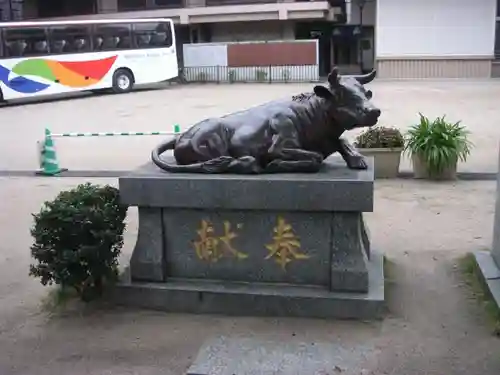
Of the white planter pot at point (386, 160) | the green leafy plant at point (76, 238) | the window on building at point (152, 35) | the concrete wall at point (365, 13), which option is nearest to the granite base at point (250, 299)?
the green leafy plant at point (76, 238)

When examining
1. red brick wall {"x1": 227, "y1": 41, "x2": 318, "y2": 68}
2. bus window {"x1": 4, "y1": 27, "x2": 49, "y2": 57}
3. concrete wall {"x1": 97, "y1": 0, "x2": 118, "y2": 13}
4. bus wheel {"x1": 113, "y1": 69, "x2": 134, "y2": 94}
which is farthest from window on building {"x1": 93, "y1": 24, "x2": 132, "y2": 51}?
concrete wall {"x1": 97, "y1": 0, "x2": 118, "y2": 13}

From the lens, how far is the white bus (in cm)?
1905

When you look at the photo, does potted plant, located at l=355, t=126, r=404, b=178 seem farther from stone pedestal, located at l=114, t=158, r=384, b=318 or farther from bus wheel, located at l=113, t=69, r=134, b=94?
bus wheel, located at l=113, t=69, r=134, b=94

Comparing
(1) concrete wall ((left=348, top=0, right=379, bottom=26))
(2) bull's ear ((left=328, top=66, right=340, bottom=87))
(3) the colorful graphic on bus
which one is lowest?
(3) the colorful graphic on bus

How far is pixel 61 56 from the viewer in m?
19.9

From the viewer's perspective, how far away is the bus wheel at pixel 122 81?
22375 millimetres

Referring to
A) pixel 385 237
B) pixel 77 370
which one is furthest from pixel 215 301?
pixel 385 237

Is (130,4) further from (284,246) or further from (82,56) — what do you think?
(284,246)

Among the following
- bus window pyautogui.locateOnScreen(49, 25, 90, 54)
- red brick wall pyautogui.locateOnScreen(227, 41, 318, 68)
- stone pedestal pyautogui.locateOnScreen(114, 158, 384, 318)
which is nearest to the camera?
stone pedestal pyautogui.locateOnScreen(114, 158, 384, 318)

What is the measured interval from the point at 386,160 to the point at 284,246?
441 cm

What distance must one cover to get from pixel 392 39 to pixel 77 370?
2525 cm

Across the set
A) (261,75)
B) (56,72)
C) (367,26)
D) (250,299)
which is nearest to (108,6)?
(261,75)

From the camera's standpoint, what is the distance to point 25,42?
19.1m

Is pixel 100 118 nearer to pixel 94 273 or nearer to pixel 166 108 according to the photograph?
pixel 166 108
